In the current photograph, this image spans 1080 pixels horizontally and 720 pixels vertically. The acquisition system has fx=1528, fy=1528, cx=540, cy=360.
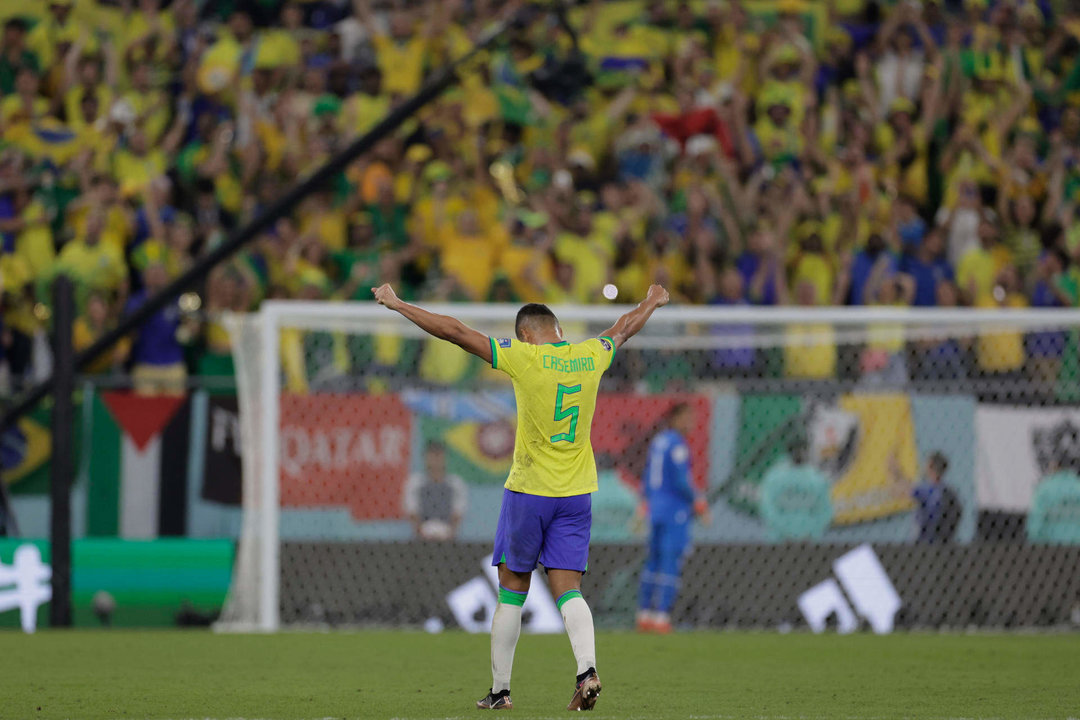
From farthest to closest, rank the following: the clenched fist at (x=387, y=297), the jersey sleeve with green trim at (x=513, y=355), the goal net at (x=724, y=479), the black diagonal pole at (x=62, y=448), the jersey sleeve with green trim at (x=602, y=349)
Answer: the goal net at (x=724, y=479), the black diagonal pole at (x=62, y=448), the jersey sleeve with green trim at (x=602, y=349), the jersey sleeve with green trim at (x=513, y=355), the clenched fist at (x=387, y=297)

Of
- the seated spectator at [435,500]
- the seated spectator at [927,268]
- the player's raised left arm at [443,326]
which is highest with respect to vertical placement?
the seated spectator at [927,268]

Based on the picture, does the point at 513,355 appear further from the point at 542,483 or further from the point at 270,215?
the point at 270,215

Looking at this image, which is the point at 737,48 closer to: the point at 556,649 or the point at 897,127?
the point at 897,127

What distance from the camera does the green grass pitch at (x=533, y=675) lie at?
750 cm

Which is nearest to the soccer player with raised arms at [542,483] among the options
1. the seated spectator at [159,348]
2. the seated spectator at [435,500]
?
the seated spectator at [435,500]

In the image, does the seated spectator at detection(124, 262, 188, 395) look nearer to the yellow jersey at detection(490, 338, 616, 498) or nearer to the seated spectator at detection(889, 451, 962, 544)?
the seated spectator at detection(889, 451, 962, 544)

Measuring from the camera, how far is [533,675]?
9.50 m

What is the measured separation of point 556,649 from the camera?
11.5 m

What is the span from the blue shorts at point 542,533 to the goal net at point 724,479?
614cm

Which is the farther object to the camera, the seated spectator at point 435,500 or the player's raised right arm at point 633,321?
the seated spectator at point 435,500

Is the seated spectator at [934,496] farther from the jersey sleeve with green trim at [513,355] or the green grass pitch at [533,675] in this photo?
the jersey sleeve with green trim at [513,355]

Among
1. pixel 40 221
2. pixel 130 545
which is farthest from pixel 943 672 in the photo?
pixel 40 221

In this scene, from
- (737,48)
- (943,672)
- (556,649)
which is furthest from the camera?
(737,48)

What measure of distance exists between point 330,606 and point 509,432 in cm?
223
